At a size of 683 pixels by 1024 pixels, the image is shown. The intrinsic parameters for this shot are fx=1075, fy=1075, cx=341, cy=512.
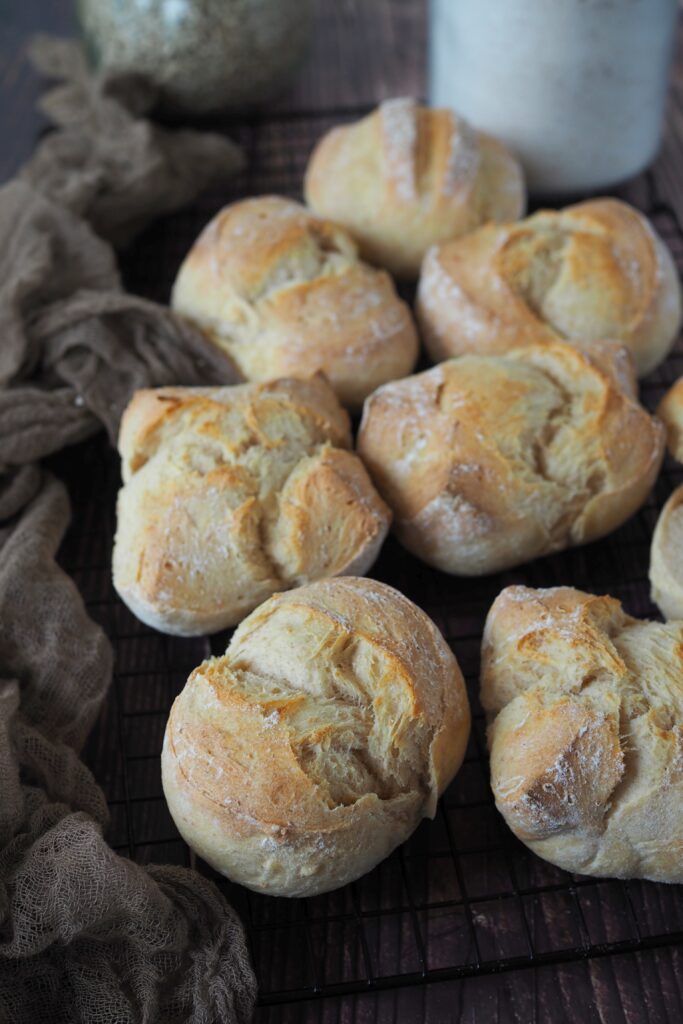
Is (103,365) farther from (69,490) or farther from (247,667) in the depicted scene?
(247,667)

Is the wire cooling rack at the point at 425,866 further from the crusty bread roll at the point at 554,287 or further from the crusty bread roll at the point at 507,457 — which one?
the crusty bread roll at the point at 554,287

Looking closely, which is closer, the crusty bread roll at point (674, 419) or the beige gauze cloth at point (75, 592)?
the beige gauze cloth at point (75, 592)

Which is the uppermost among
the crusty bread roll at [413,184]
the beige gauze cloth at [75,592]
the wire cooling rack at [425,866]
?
→ the crusty bread roll at [413,184]

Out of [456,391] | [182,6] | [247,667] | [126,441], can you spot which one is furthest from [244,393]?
[182,6]

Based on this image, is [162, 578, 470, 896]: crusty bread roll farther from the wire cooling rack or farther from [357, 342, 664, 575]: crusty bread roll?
[357, 342, 664, 575]: crusty bread roll

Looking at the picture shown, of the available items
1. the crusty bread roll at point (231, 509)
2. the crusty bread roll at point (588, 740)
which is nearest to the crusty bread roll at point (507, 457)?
the crusty bread roll at point (231, 509)

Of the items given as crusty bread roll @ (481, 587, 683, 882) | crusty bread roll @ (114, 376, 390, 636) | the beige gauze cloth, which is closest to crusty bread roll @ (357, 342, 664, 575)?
crusty bread roll @ (114, 376, 390, 636)
